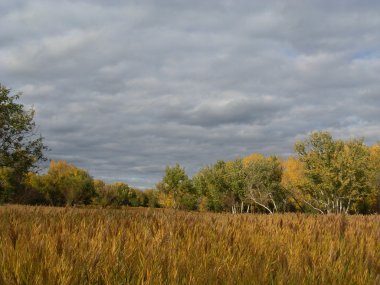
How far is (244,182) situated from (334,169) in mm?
20878

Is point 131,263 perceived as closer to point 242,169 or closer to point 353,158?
point 353,158

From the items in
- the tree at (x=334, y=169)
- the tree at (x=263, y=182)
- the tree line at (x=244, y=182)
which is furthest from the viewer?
the tree at (x=263, y=182)

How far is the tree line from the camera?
34125 mm

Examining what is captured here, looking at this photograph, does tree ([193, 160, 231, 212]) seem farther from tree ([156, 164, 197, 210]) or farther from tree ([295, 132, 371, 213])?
tree ([295, 132, 371, 213])

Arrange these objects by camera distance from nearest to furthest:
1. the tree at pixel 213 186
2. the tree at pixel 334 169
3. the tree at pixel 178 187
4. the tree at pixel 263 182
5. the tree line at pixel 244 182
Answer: the tree line at pixel 244 182
the tree at pixel 334 169
the tree at pixel 263 182
the tree at pixel 213 186
the tree at pixel 178 187

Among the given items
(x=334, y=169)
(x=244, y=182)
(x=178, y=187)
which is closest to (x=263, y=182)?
(x=244, y=182)

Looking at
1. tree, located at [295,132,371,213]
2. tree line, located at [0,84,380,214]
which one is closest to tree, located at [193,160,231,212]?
tree line, located at [0,84,380,214]

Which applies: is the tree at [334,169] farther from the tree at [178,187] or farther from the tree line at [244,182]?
the tree at [178,187]

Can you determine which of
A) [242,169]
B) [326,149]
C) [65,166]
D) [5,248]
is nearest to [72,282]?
[5,248]

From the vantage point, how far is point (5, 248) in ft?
9.60

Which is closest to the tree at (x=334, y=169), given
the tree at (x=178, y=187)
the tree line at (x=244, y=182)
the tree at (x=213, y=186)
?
the tree line at (x=244, y=182)

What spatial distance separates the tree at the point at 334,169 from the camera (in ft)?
209

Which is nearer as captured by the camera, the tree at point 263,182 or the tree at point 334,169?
the tree at point 334,169

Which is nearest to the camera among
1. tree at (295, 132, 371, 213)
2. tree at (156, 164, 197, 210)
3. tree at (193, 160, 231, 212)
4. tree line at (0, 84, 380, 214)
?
tree line at (0, 84, 380, 214)
